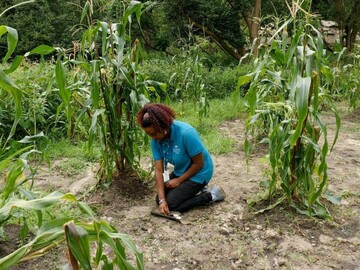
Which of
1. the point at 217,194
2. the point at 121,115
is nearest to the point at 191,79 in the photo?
the point at 121,115

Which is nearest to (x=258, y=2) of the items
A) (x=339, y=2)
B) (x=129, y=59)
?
(x=339, y=2)

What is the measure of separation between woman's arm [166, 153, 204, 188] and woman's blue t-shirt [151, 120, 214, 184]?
40 millimetres

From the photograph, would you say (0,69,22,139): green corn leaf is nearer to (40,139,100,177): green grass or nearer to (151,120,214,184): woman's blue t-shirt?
(151,120,214,184): woman's blue t-shirt

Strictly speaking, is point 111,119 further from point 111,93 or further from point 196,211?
point 196,211

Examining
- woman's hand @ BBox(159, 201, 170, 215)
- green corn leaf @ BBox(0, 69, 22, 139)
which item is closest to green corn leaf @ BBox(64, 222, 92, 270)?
green corn leaf @ BBox(0, 69, 22, 139)

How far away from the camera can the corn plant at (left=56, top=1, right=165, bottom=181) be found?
117 inches

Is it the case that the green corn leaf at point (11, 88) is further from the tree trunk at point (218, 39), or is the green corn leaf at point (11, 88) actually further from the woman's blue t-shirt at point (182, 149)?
the tree trunk at point (218, 39)

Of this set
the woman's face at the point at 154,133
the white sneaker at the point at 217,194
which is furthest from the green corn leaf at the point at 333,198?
the woman's face at the point at 154,133

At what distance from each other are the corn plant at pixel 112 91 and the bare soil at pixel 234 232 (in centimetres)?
35

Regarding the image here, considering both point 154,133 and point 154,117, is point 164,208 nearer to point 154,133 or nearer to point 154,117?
point 154,133

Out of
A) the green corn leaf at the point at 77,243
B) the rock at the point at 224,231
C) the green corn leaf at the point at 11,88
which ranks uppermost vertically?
the green corn leaf at the point at 11,88

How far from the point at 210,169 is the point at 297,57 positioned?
1222mm

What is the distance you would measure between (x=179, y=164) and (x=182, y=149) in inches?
7.4

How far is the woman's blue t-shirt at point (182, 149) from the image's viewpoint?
124 inches
